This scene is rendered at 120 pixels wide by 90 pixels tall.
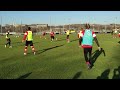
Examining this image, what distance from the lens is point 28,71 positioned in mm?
10719
